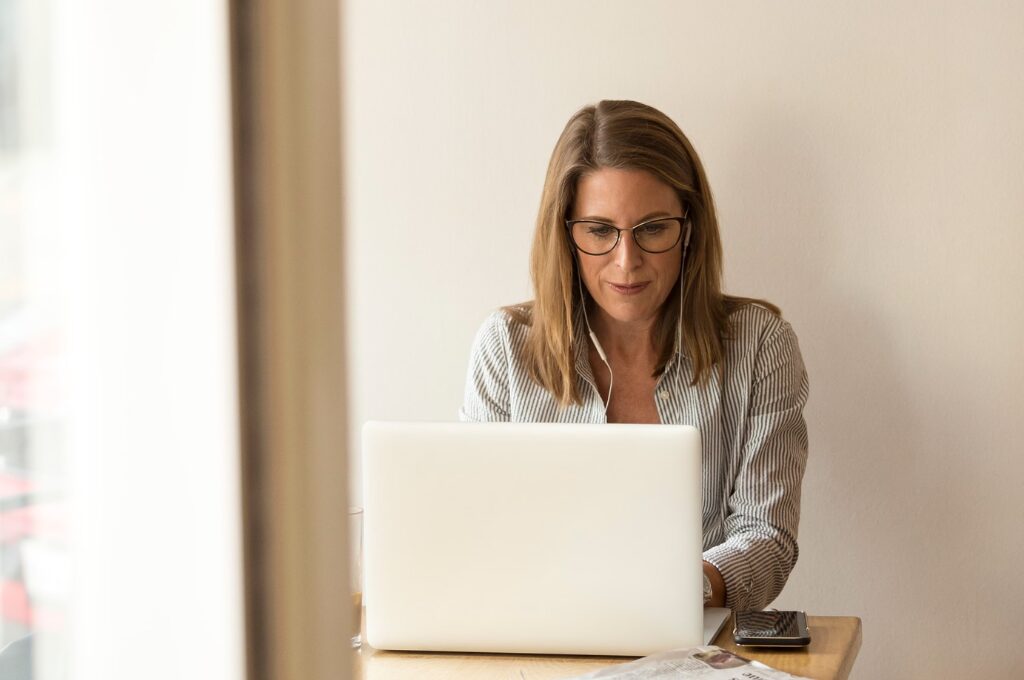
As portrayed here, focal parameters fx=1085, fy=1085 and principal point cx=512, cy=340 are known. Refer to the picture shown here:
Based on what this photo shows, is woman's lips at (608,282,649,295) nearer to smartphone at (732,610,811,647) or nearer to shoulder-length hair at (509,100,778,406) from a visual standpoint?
shoulder-length hair at (509,100,778,406)

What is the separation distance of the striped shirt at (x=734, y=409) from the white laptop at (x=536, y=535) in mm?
459

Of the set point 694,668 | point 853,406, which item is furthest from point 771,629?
point 853,406

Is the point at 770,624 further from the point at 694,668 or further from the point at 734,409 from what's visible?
the point at 734,409

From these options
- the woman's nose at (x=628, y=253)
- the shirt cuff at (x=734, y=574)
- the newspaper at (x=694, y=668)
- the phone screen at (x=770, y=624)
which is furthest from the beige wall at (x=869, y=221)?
the newspaper at (x=694, y=668)

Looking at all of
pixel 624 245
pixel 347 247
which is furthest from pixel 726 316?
pixel 347 247

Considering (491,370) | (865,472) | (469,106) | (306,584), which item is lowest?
(865,472)

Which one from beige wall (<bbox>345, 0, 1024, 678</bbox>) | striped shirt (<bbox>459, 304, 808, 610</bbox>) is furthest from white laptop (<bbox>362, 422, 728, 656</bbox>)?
beige wall (<bbox>345, 0, 1024, 678</bbox>)

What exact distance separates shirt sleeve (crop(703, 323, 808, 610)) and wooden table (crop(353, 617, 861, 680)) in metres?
0.23

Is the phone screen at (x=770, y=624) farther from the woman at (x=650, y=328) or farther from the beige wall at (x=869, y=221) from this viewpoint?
the beige wall at (x=869, y=221)

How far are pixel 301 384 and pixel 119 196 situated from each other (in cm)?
5

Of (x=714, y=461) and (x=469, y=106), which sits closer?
(x=714, y=461)

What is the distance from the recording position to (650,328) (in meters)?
1.83

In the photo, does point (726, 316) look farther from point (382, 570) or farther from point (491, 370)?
point (382, 570)

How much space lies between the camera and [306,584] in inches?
9.0
